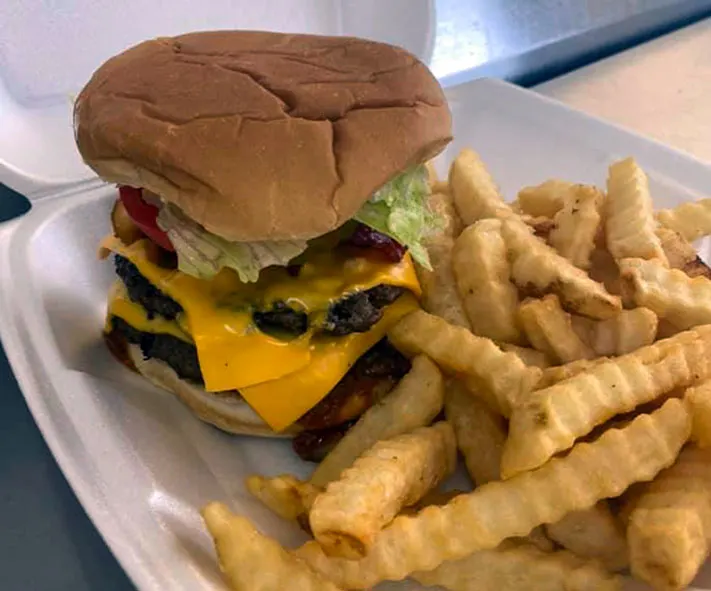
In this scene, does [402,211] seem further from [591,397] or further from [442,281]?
[591,397]

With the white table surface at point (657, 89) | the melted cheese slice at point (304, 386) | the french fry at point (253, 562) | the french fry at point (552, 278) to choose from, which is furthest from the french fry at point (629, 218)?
the white table surface at point (657, 89)

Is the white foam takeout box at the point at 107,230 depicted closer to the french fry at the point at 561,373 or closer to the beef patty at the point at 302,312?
the beef patty at the point at 302,312

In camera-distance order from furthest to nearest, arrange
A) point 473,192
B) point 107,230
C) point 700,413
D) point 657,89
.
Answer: point 657,89, point 107,230, point 473,192, point 700,413

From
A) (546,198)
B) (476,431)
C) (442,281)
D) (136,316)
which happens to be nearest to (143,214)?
(136,316)

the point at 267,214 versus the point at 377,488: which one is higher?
the point at 267,214

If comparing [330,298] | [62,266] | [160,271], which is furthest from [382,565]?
[62,266]

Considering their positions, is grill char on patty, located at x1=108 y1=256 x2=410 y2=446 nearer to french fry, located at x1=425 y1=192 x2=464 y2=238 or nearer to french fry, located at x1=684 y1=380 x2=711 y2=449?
french fry, located at x1=425 y1=192 x2=464 y2=238

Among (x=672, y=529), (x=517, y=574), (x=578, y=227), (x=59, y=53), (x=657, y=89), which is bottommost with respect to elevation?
(x=657, y=89)

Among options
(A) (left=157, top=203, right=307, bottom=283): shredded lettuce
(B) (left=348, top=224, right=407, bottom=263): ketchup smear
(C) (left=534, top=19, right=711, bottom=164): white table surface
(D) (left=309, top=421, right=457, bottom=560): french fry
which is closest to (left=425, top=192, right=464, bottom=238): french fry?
(B) (left=348, top=224, right=407, bottom=263): ketchup smear
